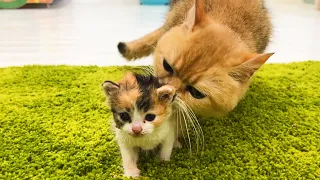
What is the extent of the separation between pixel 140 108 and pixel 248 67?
0.37 m

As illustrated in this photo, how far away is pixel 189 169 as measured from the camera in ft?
4.41

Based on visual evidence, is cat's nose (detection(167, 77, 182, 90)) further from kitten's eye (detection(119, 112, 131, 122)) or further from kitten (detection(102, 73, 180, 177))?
kitten's eye (detection(119, 112, 131, 122))

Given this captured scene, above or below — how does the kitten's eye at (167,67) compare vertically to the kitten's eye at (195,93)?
above

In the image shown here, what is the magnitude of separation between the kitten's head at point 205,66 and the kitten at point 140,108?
0.08 meters

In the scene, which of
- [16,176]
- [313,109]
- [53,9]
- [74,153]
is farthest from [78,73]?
[53,9]

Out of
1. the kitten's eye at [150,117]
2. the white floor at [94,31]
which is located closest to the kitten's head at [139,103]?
the kitten's eye at [150,117]

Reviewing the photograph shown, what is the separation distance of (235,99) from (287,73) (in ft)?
2.79

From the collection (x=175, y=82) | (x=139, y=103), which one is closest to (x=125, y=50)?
(x=175, y=82)

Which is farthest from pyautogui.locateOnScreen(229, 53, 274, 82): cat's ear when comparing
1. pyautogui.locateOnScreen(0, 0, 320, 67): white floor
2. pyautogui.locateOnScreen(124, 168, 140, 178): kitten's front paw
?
pyautogui.locateOnScreen(0, 0, 320, 67): white floor

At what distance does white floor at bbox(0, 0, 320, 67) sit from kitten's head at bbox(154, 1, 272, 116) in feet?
2.99

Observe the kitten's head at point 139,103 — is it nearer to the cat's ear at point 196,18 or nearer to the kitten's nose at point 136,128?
the kitten's nose at point 136,128

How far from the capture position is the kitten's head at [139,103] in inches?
45.4

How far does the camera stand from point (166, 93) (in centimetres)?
118

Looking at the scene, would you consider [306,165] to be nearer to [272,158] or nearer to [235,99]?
[272,158]
